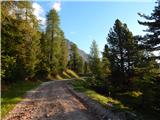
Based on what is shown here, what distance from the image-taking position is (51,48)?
7225cm

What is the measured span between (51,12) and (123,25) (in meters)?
30.2

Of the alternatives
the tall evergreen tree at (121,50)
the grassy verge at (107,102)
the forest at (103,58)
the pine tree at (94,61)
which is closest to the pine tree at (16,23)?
the forest at (103,58)

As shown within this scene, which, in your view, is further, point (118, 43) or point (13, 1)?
point (118, 43)

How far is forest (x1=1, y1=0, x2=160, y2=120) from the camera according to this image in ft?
88.9

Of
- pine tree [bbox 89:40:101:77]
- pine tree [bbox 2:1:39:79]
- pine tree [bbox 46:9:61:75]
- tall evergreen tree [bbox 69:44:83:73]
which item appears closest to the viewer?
pine tree [bbox 2:1:39:79]

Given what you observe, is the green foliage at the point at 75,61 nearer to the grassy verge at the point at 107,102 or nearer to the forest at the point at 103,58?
the forest at the point at 103,58

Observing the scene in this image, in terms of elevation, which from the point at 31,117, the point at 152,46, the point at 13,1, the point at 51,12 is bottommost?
the point at 31,117

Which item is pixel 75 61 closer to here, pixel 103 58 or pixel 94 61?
pixel 94 61

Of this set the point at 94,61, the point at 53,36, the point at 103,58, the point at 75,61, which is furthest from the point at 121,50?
the point at 75,61

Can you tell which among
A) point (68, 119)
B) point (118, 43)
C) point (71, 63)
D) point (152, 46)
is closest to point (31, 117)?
point (68, 119)

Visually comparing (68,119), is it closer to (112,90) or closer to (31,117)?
(31,117)

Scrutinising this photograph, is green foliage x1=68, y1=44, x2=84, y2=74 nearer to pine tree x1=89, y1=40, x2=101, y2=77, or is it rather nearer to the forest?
the forest

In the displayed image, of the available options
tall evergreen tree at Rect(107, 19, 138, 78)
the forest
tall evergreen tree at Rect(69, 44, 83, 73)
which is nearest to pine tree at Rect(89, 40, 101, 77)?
the forest

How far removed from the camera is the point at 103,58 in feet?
176
